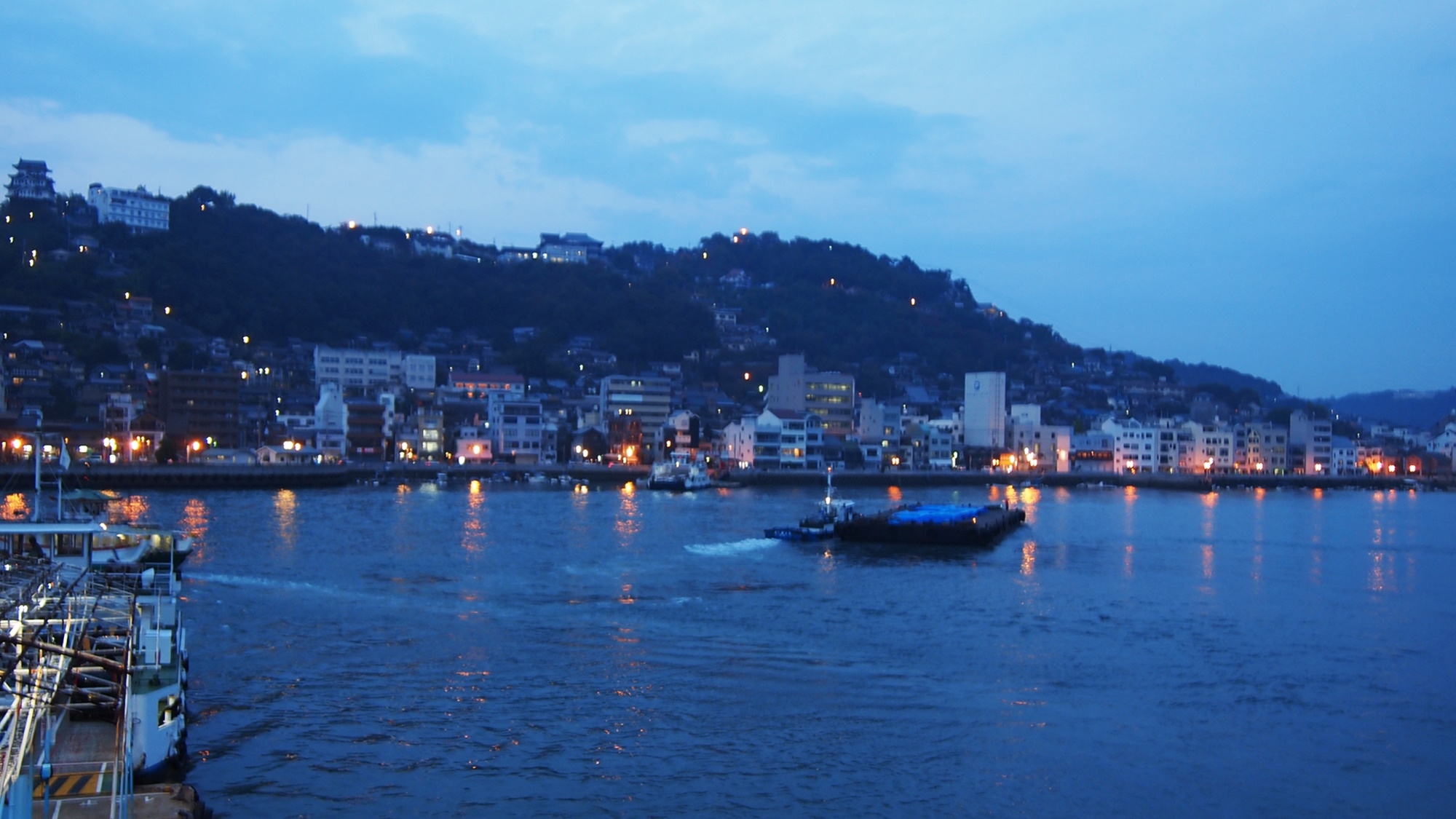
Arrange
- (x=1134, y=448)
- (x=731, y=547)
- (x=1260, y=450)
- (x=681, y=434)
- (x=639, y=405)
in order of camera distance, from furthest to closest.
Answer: (x=1260, y=450) → (x=1134, y=448) → (x=639, y=405) → (x=681, y=434) → (x=731, y=547)

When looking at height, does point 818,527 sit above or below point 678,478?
below

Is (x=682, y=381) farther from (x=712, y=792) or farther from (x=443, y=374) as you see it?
(x=712, y=792)

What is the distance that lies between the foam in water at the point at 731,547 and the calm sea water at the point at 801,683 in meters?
0.25

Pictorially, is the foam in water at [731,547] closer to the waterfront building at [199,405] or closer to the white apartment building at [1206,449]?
the waterfront building at [199,405]

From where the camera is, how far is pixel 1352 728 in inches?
417

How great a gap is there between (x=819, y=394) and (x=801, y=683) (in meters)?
51.1

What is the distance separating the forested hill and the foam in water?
42.6 metres

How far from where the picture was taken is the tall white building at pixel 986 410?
206 ft

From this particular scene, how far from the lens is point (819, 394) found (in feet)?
205

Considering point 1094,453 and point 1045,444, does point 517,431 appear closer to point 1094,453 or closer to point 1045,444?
point 1045,444

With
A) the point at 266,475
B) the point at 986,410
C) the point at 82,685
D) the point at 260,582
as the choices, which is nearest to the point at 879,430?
the point at 986,410

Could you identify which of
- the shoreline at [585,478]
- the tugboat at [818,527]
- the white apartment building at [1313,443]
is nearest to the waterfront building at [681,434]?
the shoreline at [585,478]

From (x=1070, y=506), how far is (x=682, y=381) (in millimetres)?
32276

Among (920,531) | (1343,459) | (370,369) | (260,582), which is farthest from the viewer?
(1343,459)
